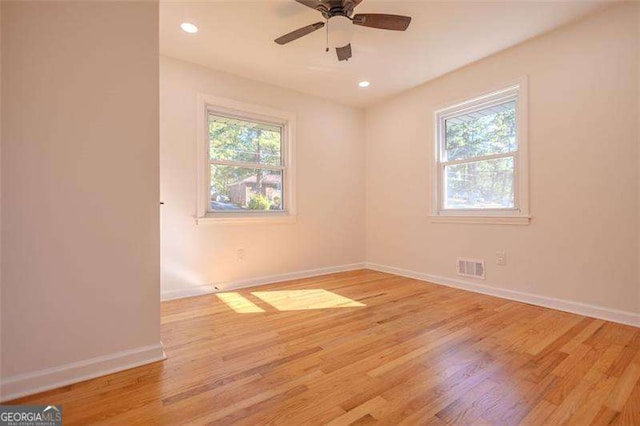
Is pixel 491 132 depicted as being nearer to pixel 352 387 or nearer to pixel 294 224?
pixel 294 224

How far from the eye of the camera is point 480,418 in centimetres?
128

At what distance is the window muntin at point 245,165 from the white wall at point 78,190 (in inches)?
65.1

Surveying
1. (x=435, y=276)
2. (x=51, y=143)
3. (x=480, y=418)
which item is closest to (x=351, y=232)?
(x=435, y=276)

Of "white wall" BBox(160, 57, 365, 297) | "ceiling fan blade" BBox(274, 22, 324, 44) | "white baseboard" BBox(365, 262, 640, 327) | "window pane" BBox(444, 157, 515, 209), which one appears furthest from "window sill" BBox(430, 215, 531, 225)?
"ceiling fan blade" BBox(274, 22, 324, 44)

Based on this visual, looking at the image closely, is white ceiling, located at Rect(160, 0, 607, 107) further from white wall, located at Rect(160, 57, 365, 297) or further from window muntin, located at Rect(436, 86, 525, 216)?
window muntin, located at Rect(436, 86, 525, 216)

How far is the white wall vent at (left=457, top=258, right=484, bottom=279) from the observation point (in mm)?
3253

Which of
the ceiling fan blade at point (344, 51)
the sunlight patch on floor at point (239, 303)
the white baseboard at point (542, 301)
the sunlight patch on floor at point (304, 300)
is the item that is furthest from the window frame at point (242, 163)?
the white baseboard at point (542, 301)

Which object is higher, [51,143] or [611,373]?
[51,143]

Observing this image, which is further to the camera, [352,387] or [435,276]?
[435,276]

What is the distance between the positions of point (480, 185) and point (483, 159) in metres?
0.29

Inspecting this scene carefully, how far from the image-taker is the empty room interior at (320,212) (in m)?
1.46

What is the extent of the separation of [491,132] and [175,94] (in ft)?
11.4

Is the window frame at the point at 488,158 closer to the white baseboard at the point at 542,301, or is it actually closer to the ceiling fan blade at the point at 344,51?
the white baseboard at the point at 542,301

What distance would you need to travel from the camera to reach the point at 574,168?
8.46 ft
